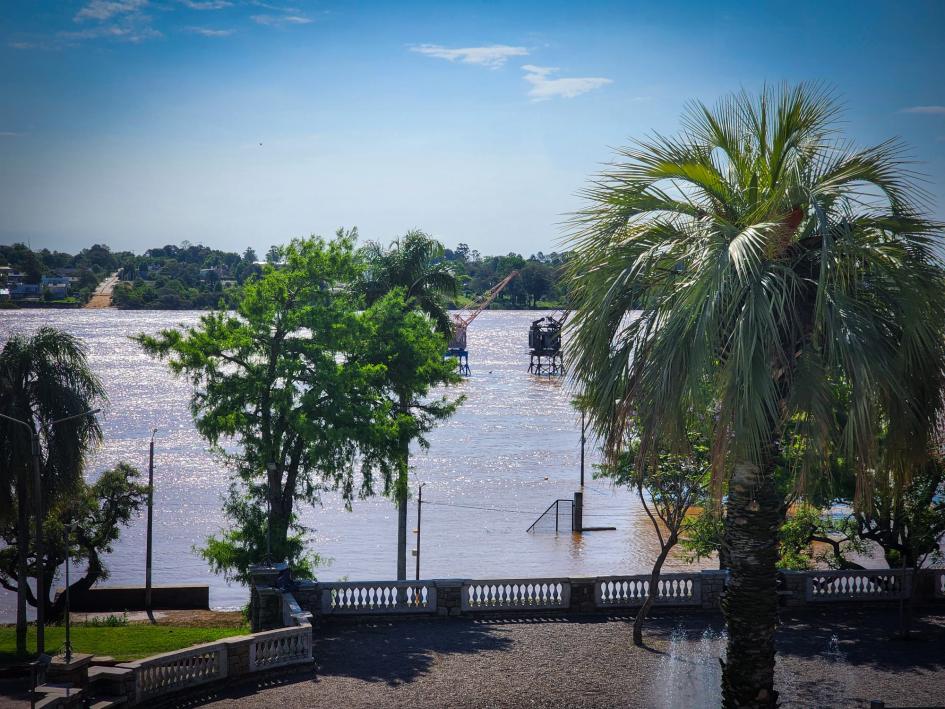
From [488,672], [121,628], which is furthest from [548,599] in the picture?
[121,628]

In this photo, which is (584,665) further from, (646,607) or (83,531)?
(83,531)

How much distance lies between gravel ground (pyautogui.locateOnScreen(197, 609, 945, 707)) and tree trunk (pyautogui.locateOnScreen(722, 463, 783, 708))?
5.11 metres

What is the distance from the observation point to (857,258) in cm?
1047

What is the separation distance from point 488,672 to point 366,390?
11111mm

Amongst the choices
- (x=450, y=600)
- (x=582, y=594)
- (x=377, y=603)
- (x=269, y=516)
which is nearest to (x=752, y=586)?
(x=582, y=594)

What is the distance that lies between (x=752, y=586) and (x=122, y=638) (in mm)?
22296

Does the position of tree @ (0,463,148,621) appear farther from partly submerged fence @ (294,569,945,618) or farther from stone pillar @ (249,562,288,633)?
partly submerged fence @ (294,569,945,618)

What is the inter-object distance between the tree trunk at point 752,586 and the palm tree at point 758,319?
0.02 metres

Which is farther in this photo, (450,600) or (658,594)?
(658,594)

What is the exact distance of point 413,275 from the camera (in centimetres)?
3556

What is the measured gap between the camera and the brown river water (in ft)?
149

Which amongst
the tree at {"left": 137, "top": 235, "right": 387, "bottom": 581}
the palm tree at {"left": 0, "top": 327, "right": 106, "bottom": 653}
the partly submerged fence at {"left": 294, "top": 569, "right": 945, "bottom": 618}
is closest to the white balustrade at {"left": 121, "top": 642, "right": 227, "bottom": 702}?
the partly submerged fence at {"left": 294, "top": 569, "right": 945, "bottom": 618}

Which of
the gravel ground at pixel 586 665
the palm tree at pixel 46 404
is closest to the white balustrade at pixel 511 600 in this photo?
the gravel ground at pixel 586 665

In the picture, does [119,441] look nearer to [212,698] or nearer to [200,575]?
[200,575]
